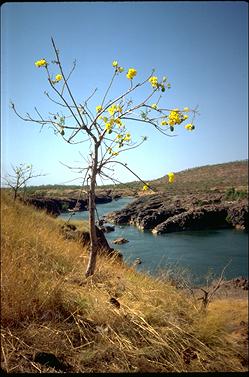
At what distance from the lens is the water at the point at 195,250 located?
22.4 meters

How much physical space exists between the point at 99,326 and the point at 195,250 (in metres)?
25.5

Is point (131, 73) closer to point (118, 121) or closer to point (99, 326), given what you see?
point (118, 121)

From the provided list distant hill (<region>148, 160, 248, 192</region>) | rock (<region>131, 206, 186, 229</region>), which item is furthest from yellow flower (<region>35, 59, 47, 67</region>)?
distant hill (<region>148, 160, 248, 192</region>)

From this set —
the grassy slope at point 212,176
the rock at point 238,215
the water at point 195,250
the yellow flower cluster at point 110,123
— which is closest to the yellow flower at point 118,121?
the yellow flower cluster at point 110,123

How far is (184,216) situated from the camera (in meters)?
41.4

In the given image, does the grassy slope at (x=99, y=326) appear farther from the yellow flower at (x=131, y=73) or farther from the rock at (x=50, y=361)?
the yellow flower at (x=131, y=73)

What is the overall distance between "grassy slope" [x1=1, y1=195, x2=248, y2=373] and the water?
45.8 ft

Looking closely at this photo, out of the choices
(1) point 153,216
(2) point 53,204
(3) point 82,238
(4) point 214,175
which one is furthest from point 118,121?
(4) point 214,175

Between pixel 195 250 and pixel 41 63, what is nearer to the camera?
pixel 41 63

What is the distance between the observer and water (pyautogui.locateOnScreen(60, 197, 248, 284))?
73.6 feet

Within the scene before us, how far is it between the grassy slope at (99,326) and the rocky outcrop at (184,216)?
33934 millimetres

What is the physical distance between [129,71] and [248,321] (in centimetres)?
1054

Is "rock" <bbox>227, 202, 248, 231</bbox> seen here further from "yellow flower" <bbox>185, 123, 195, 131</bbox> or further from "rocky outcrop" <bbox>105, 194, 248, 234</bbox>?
"yellow flower" <bbox>185, 123, 195, 131</bbox>

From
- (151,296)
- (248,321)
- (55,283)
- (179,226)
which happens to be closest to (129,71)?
(55,283)
